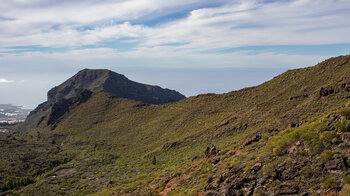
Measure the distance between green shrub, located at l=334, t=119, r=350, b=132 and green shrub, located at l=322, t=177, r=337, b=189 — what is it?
395 cm

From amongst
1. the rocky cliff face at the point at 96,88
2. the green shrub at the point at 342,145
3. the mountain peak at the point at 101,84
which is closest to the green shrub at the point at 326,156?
the green shrub at the point at 342,145

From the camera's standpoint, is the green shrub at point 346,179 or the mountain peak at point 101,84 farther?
the mountain peak at point 101,84

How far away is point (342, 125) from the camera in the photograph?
1462cm

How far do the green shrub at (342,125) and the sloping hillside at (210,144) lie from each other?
72 mm

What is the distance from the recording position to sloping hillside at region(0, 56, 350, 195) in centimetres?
1451

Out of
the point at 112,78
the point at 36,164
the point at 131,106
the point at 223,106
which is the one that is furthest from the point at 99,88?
the point at 223,106

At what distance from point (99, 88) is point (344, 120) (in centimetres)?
16617

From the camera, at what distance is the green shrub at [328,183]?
39.1 feet

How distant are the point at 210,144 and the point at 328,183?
28914 millimetres

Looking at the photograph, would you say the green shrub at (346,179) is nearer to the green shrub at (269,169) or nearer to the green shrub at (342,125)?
the green shrub at (269,169)

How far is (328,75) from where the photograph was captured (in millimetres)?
46469

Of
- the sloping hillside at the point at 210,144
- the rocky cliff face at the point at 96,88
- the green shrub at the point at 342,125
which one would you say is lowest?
the sloping hillside at the point at 210,144

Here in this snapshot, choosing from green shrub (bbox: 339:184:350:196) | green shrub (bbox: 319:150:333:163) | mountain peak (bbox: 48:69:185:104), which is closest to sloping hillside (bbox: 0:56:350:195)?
green shrub (bbox: 319:150:333:163)

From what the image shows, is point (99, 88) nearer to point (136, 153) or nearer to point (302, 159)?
point (136, 153)
